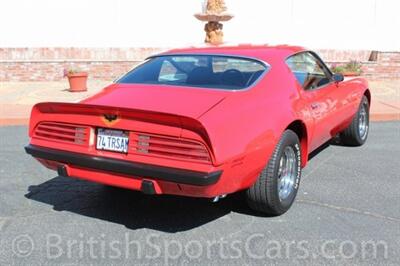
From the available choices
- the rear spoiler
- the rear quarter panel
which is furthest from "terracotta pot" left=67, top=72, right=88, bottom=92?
the rear quarter panel

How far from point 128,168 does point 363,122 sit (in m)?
4.30

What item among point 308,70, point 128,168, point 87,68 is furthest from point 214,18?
point 128,168

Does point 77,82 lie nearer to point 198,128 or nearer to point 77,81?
point 77,81

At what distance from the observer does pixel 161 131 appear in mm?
3514

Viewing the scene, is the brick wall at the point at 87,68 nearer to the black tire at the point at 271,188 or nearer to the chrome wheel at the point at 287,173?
the chrome wheel at the point at 287,173

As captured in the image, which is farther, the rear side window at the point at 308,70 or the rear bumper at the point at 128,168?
the rear side window at the point at 308,70

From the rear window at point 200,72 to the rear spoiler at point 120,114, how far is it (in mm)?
804

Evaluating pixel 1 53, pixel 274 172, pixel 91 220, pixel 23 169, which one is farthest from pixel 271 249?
pixel 1 53

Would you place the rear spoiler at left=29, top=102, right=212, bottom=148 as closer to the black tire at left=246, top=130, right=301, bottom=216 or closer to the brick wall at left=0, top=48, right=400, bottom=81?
the black tire at left=246, top=130, right=301, bottom=216

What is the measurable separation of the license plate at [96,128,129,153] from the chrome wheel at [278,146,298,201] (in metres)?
1.31

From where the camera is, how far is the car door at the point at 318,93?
477 centimetres

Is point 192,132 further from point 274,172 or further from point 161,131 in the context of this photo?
point 274,172

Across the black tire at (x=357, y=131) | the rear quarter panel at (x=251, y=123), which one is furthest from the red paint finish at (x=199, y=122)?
the black tire at (x=357, y=131)

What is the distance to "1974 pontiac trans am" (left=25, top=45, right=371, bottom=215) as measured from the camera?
3449 millimetres
